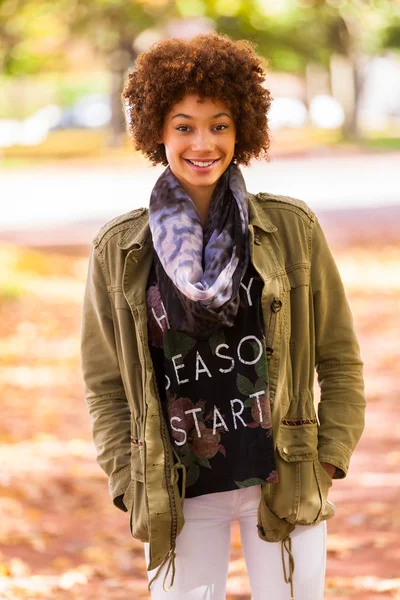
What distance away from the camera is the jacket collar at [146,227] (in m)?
2.67

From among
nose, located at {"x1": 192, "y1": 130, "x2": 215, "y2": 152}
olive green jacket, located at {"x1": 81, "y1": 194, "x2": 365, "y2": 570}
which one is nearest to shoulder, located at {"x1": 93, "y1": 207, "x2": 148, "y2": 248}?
olive green jacket, located at {"x1": 81, "y1": 194, "x2": 365, "y2": 570}

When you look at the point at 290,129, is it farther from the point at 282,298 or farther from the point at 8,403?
the point at 282,298

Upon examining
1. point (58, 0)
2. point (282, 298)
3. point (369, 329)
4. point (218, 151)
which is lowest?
point (369, 329)

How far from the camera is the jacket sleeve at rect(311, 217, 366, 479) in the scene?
2729 millimetres

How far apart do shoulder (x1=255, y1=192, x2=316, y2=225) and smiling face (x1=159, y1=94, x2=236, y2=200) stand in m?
0.14

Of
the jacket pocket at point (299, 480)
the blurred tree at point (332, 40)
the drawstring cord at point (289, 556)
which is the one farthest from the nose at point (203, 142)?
the blurred tree at point (332, 40)

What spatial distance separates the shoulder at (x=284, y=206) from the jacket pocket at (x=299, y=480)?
0.54 meters

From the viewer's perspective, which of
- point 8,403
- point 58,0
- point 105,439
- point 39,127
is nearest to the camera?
point 105,439

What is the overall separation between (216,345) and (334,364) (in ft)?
1.32

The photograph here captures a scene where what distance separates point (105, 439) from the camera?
280cm

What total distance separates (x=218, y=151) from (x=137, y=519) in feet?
3.13

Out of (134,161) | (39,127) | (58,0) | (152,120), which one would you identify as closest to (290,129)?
(39,127)

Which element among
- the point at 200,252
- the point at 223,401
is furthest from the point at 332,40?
the point at 223,401

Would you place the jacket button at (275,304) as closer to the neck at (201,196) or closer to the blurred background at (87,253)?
the neck at (201,196)
